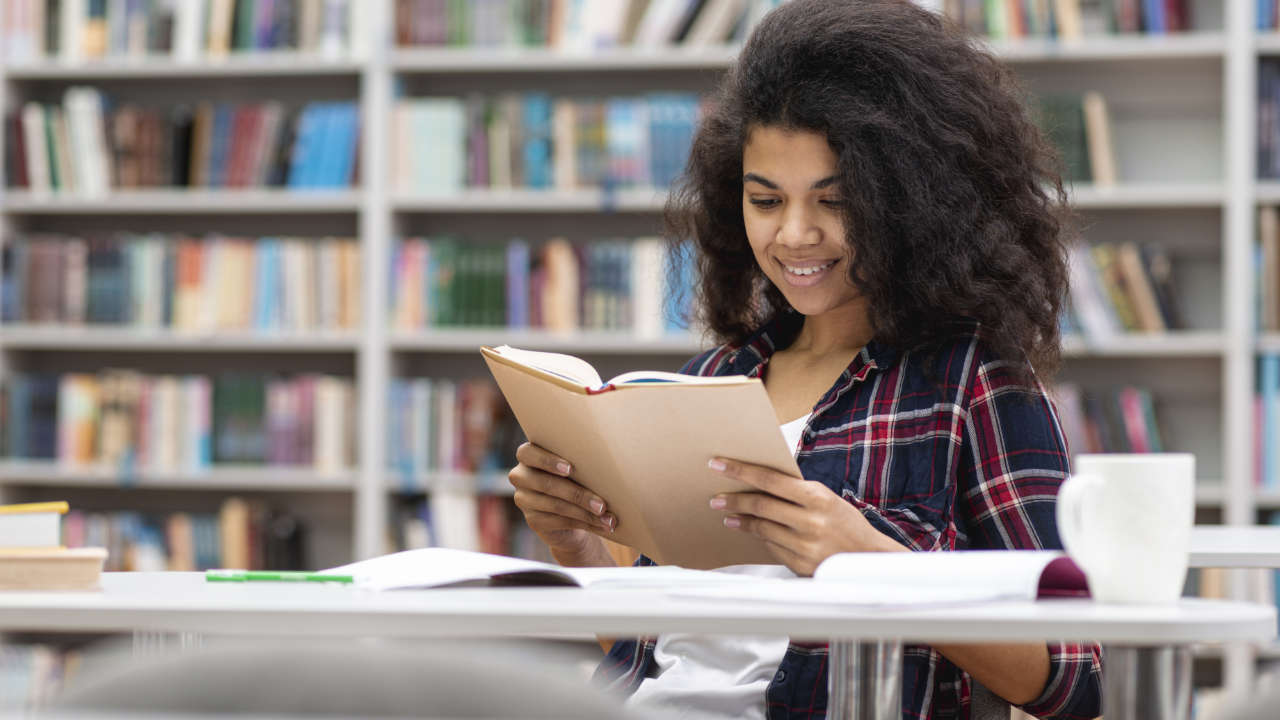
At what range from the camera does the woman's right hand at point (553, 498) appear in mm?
1185

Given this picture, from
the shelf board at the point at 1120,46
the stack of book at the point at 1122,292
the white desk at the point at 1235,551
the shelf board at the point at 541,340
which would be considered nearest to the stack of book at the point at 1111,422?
the stack of book at the point at 1122,292

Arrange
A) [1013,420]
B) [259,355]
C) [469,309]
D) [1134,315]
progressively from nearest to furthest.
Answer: [1013,420]
[1134,315]
[469,309]
[259,355]

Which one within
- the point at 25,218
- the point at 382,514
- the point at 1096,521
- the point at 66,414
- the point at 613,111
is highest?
the point at 613,111

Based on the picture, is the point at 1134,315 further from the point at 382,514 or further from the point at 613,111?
the point at 382,514

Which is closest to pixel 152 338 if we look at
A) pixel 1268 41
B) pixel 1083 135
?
pixel 1083 135

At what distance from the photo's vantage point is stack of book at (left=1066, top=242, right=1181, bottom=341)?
3.09m

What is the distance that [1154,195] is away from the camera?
3.12 meters

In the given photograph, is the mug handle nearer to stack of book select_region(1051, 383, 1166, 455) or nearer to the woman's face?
the woman's face

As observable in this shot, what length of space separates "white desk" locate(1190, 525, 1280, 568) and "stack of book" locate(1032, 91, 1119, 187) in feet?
6.07

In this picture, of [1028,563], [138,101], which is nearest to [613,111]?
[138,101]

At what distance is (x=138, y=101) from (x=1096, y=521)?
3.48m

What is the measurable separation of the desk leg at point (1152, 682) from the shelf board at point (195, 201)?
2836 millimetres

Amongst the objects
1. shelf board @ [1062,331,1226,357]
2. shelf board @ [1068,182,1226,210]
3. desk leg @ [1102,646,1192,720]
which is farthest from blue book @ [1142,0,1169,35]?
desk leg @ [1102,646,1192,720]

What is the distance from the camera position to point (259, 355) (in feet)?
12.1
